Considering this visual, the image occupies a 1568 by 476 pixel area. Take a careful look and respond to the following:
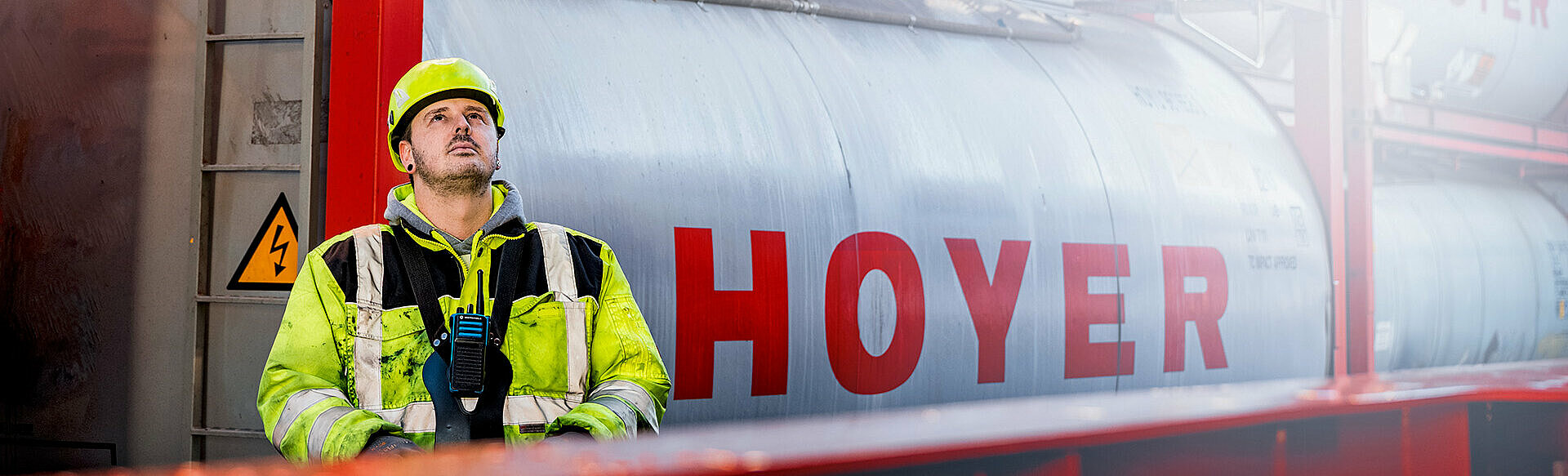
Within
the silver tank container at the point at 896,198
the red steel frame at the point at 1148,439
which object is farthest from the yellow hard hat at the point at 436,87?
the red steel frame at the point at 1148,439

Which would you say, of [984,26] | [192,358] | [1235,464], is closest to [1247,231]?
[984,26]

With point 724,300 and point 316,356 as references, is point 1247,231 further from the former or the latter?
point 316,356

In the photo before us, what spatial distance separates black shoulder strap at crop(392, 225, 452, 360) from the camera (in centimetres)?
249

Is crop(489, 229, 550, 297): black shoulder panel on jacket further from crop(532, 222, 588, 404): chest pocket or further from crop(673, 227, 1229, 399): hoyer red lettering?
crop(673, 227, 1229, 399): hoyer red lettering

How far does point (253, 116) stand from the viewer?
361cm

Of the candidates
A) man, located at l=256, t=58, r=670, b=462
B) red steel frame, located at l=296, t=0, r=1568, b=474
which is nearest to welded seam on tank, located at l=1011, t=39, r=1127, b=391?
red steel frame, located at l=296, t=0, r=1568, b=474

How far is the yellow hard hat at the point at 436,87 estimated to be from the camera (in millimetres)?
2680

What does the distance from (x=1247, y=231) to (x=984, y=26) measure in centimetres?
147

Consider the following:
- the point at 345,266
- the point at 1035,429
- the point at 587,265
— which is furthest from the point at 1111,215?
the point at 1035,429

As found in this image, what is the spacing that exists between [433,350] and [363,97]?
1.00 meters

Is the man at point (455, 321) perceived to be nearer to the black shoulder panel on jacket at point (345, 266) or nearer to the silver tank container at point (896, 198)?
the black shoulder panel on jacket at point (345, 266)

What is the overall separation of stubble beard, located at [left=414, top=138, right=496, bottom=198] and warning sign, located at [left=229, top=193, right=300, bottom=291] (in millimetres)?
1023

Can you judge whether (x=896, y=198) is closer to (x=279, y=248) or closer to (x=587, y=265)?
(x=587, y=265)

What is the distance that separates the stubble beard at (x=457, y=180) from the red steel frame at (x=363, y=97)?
558mm
